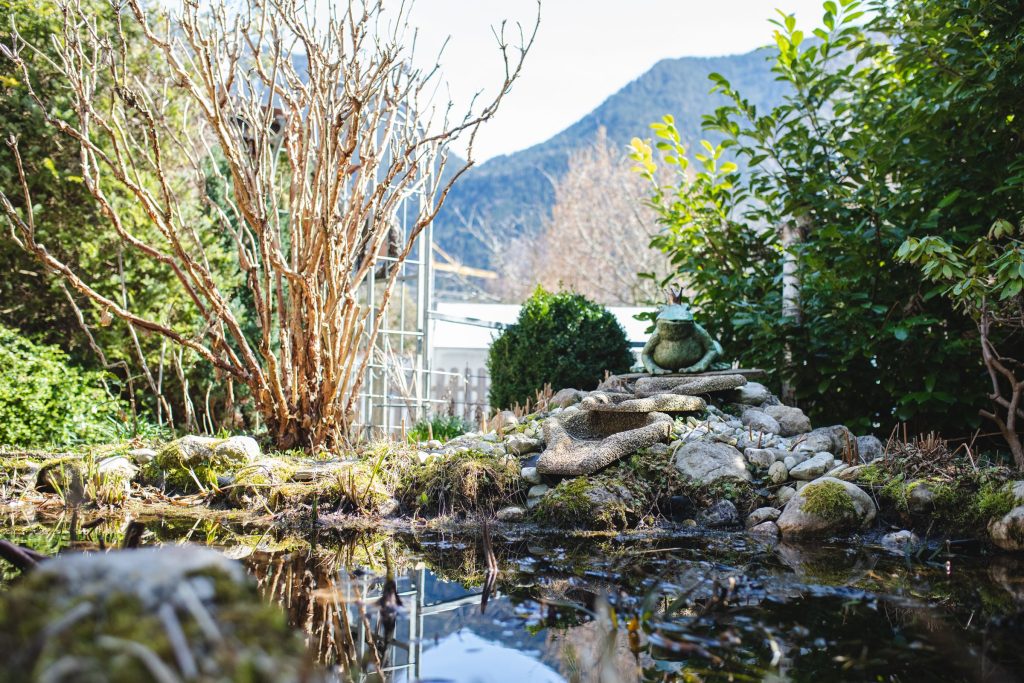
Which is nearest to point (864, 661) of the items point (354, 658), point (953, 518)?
point (354, 658)

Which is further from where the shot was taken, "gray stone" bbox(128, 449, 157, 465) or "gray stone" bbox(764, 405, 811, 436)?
"gray stone" bbox(764, 405, 811, 436)

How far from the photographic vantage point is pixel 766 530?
Answer: 13.2ft

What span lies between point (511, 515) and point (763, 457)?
1630 millimetres

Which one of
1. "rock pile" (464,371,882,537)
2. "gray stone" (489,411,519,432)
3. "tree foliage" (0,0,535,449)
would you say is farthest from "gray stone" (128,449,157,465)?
"gray stone" (489,411,519,432)

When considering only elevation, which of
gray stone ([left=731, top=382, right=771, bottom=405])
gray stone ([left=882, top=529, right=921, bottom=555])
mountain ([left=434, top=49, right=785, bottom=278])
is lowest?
gray stone ([left=882, top=529, right=921, bottom=555])

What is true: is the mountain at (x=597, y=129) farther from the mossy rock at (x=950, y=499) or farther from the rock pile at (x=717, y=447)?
the mossy rock at (x=950, y=499)

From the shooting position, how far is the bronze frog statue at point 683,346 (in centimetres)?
606

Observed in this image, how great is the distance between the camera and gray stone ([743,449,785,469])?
4664 millimetres

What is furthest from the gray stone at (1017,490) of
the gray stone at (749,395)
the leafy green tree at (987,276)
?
the gray stone at (749,395)

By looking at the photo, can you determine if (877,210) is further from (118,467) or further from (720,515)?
(118,467)

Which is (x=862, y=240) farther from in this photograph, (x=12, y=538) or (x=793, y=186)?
(x=12, y=538)

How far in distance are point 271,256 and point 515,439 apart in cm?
205

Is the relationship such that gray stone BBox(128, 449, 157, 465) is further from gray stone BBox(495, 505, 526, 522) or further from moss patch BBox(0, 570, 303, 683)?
moss patch BBox(0, 570, 303, 683)

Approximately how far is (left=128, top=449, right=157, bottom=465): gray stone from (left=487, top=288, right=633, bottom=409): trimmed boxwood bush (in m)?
3.73
